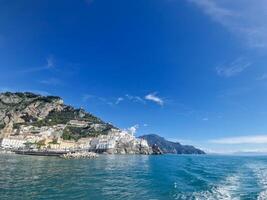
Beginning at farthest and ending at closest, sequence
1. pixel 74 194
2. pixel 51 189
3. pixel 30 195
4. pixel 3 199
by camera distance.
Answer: pixel 51 189 → pixel 74 194 → pixel 30 195 → pixel 3 199

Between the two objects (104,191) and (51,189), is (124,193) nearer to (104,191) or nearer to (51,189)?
(104,191)

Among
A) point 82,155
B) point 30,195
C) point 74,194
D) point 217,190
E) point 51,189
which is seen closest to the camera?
point 30,195

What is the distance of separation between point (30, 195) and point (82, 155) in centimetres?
11709

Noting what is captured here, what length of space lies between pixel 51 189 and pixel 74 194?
411 centimetres

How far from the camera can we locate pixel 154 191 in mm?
38969

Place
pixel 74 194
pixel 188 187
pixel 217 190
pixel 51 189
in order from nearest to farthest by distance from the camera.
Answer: pixel 74 194, pixel 51 189, pixel 217 190, pixel 188 187

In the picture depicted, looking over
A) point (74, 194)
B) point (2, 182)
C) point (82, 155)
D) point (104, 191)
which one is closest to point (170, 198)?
point (104, 191)

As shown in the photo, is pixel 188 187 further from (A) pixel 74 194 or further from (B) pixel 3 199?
(B) pixel 3 199

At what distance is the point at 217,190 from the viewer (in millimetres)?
40125

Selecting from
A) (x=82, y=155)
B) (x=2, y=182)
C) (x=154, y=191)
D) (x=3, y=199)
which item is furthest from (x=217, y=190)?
(x=82, y=155)

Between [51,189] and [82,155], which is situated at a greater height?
[82,155]

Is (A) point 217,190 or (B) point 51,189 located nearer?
(B) point 51,189

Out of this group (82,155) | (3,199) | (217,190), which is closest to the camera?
(3,199)

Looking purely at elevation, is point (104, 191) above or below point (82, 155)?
below
